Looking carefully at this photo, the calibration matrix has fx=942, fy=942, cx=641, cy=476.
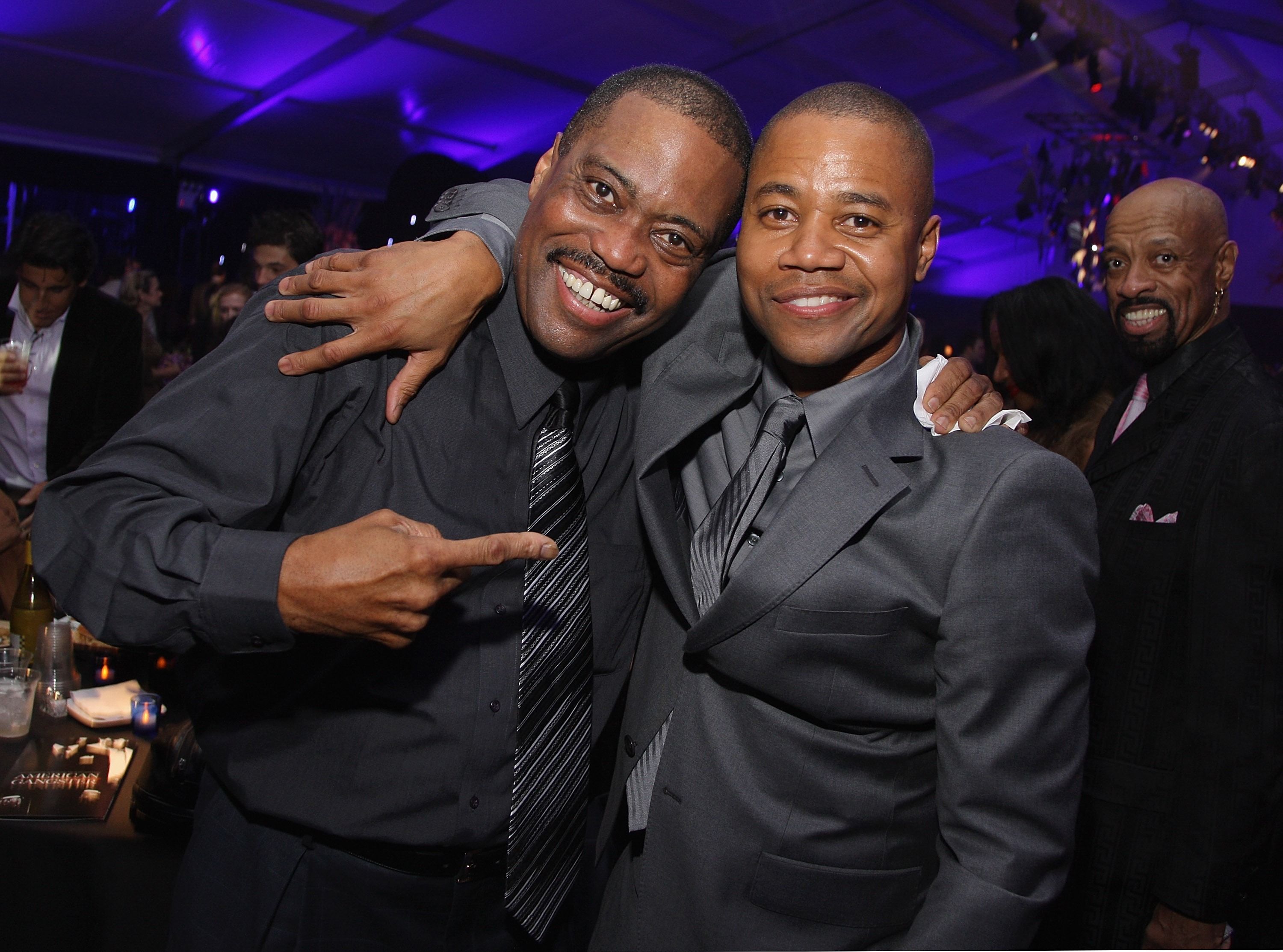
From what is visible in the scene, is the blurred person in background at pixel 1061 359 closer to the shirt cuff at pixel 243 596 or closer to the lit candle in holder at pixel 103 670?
the shirt cuff at pixel 243 596

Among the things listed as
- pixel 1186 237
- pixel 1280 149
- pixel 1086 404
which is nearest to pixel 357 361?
pixel 1186 237

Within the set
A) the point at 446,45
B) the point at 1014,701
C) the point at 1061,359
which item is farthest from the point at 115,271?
the point at 1014,701

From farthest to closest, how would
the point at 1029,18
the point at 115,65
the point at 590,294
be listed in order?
the point at 115,65
the point at 1029,18
the point at 590,294

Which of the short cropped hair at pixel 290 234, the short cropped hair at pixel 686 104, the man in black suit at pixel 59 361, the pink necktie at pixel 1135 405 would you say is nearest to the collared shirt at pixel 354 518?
the short cropped hair at pixel 686 104

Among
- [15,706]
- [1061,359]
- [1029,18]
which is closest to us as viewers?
[15,706]

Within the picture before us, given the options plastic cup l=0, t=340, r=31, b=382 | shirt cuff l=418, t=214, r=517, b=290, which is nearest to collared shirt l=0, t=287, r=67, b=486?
plastic cup l=0, t=340, r=31, b=382

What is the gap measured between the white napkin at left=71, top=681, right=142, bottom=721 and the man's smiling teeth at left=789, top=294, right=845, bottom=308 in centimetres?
169

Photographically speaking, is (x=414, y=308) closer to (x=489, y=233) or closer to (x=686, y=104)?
(x=489, y=233)

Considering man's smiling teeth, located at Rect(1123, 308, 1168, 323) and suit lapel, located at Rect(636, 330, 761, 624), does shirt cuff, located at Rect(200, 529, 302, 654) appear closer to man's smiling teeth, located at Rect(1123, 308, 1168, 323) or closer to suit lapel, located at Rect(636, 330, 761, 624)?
suit lapel, located at Rect(636, 330, 761, 624)

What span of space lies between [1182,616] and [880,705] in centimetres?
113

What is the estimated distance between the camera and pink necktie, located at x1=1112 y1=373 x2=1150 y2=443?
96.7 inches

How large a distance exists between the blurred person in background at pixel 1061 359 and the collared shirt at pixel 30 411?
3.59m

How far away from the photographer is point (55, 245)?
360 cm

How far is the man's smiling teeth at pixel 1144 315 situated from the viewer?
2.30 metres
